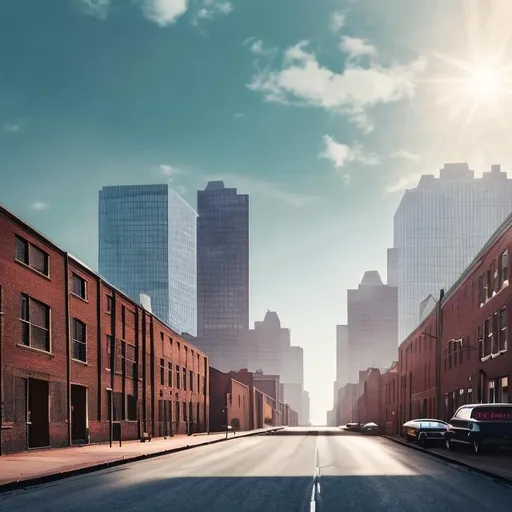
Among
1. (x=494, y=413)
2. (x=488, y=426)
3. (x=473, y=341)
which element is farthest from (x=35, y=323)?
(x=473, y=341)

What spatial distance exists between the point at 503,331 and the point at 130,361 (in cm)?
2530

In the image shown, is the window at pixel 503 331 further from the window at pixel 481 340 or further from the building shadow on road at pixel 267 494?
the building shadow on road at pixel 267 494

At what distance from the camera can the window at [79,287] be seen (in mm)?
43719

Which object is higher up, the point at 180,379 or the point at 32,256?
the point at 32,256

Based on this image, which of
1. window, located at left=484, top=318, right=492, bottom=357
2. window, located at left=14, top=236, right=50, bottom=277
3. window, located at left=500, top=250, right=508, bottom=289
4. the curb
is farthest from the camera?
window, located at left=484, top=318, right=492, bottom=357

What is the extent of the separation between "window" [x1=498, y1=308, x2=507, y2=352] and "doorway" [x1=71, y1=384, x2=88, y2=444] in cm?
2273

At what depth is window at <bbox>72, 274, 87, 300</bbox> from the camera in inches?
1721

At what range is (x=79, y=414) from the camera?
4416 cm

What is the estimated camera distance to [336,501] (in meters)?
15.4

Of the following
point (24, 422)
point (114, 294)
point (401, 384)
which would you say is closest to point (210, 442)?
point (114, 294)

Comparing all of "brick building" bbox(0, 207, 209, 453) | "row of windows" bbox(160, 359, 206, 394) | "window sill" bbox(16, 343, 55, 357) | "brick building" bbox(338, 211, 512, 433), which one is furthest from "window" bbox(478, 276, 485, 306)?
"row of windows" bbox(160, 359, 206, 394)

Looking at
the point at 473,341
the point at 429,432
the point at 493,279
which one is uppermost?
the point at 493,279

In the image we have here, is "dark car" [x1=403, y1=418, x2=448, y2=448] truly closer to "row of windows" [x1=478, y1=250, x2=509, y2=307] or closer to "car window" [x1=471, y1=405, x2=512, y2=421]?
"car window" [x1=471, y1=405, x2=512, y2=421]

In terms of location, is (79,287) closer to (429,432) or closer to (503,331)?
(429,432)
